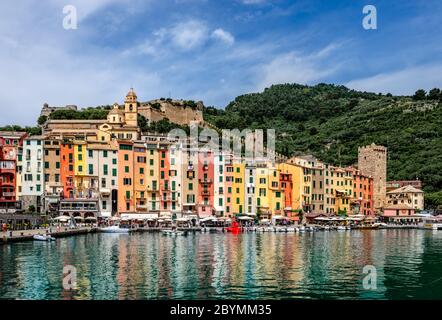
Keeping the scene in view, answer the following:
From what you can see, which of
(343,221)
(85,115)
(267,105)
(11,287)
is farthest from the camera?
(267,105)

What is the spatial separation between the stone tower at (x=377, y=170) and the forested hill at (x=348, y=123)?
7792 millimetres

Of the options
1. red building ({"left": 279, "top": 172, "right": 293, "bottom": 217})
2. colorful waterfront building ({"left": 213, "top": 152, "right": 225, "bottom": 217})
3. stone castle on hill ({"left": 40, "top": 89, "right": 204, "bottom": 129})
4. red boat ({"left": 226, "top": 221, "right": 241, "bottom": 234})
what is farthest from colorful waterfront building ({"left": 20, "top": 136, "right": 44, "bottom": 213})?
stone castle on hill ({"left": 40, "top": 89, "right": 204, "bottom": 129})

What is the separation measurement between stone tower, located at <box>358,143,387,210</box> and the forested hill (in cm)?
779

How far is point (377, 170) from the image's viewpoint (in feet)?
325

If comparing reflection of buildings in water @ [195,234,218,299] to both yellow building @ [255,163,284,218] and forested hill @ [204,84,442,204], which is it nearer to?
yellow building @ [255,163,284,218]

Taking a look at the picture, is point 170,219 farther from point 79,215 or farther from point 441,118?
point 441,118

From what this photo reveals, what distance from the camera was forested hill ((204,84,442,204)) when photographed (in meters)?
110

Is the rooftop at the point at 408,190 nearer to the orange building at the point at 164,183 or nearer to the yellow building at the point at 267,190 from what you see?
the yellow building at the point at 267,190

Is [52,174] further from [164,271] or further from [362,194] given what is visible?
[362,194]

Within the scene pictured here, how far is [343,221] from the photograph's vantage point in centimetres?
8419

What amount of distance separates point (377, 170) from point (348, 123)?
40759 millimetres

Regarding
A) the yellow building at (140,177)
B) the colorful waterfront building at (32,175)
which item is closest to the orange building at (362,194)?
→ the yellow building at (140,177)
